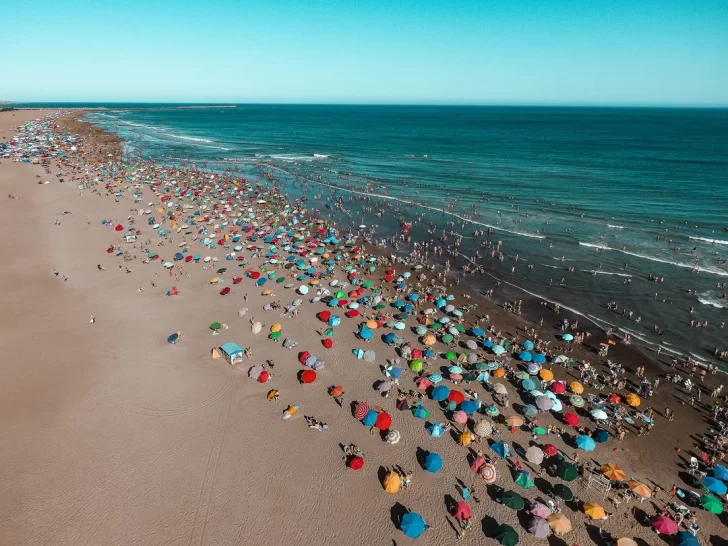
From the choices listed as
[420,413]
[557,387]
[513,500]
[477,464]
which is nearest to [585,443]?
[557,387]

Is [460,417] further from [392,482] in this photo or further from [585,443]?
[585,443]

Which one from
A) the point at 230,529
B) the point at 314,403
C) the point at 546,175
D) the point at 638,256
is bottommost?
the point at 230,529

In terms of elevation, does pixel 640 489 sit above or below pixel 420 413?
below

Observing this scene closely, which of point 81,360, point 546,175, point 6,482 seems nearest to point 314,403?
point 6,482

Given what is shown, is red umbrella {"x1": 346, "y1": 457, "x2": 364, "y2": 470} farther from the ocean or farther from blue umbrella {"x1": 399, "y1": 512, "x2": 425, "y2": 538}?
the ocean

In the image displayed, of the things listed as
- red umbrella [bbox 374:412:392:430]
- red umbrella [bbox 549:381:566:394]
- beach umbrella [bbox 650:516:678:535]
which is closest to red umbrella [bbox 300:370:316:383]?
red umbrella [bbox 374:412:392:430]

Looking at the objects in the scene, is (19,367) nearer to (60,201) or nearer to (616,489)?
(616,489)
